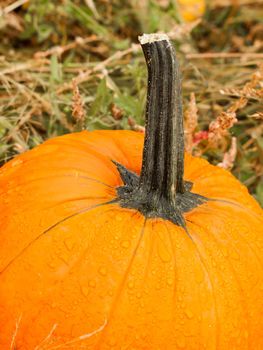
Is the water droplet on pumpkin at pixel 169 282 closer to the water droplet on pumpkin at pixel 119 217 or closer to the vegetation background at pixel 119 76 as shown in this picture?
the water droplet on pumpkin at pixel 119 217

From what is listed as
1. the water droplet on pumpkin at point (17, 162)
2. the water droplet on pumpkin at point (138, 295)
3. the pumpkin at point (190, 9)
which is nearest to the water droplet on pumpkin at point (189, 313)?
the water droplet on pumpkin at point (138, 295)

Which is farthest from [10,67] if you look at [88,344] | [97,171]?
[88,344]

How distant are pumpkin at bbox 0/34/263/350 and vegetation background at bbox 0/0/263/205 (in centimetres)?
44

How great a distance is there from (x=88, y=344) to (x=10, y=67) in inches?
65.2

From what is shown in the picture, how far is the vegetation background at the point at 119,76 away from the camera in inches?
100

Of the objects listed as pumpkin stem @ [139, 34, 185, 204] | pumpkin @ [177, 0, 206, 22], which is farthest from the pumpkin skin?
pumpkin @ [177, 0, 206, 22]

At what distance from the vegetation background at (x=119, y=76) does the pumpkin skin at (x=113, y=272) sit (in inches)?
19.7

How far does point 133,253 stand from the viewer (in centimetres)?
163

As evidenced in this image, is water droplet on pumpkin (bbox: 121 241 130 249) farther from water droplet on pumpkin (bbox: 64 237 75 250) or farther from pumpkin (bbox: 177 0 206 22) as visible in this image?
pumpkin (bbox: 177 0 206 22)

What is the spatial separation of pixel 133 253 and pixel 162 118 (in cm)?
36

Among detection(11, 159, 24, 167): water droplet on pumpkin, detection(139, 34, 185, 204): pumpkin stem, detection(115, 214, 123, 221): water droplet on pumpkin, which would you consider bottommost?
detection(115, 214, 123, 221): water droplet on pumpkin

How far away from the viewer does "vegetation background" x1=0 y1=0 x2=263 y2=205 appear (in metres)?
2.55

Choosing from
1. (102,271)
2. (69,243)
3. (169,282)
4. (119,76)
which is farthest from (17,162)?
(119,76)

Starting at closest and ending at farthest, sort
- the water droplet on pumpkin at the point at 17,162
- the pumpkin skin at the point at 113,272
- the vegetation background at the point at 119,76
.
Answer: the pumpkin skin at the point at 113,272 → the water droplet on pumpkin at the point at 17,162 → the vegetation background at the point at 119,76
